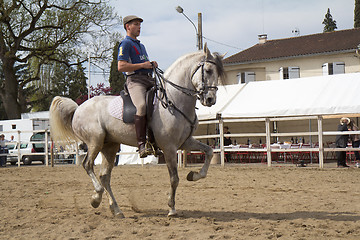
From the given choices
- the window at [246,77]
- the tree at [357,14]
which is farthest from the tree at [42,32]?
the tree at [357,14]

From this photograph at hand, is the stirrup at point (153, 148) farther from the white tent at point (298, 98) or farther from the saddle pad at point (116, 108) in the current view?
the white tent at point (298, 98)

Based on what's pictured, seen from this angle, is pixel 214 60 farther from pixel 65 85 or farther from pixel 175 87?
pixel 65 85

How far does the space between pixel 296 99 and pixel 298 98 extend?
0.11 metres

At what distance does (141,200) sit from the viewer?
811cm

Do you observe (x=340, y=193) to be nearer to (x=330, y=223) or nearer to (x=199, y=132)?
(x=330, y=223)

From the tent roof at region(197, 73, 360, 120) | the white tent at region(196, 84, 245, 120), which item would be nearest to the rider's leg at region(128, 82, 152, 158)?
the tent roof at region(197, 73, 360, 120)

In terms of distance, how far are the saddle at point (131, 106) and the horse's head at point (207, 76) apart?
682mm

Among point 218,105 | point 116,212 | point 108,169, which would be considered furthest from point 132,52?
point 218,105

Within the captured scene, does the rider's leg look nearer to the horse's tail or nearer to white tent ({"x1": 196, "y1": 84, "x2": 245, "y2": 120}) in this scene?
the horse's tail

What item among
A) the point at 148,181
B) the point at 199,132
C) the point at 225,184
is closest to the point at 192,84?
the point at 225,184

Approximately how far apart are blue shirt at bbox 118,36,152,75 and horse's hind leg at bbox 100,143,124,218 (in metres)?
1.46

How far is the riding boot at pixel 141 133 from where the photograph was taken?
21.0 ft

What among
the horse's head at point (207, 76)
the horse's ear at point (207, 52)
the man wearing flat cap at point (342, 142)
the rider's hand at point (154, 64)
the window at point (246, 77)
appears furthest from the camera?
the window at point (246, 77)

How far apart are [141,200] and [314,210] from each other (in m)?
3.15
